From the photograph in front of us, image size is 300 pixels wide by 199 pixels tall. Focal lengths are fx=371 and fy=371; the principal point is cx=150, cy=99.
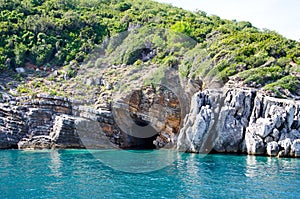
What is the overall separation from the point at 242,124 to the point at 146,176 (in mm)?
16417

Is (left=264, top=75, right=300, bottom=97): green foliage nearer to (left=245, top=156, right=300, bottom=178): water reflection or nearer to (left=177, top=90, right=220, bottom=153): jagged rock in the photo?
(left=177, top=90, right=220, bottom=153): jagged rock

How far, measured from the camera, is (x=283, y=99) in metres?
40.7

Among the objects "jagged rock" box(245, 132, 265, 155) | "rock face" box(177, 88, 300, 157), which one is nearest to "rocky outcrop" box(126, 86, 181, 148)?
"rock face" box(177, 88, 300, 157)

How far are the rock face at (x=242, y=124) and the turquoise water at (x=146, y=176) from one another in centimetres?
212

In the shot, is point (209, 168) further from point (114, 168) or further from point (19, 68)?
point (19, 68)

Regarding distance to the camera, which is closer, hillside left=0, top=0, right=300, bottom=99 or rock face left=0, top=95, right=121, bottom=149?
rock face left=0, top=95, right=121, bottom=149

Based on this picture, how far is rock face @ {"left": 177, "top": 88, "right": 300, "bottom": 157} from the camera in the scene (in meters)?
37.6

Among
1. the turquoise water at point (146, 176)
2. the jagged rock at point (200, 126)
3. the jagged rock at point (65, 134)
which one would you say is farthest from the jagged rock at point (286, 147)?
the jagged rock at point (65, 134)

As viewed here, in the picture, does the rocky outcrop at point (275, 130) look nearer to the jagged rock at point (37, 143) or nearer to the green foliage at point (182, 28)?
the jagged rock at point (37, 143)

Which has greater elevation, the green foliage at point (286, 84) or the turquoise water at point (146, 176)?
the green foliage at point (286, 84)

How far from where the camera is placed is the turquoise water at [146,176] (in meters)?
23.2

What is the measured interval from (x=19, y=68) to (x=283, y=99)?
38.6 metres

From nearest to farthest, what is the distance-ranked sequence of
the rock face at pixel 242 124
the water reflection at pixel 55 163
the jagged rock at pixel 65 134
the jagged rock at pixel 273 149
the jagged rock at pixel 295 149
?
the water reflection at pixel 55 163
the jagged rock at pixel 295 149
the jagged rock at pixel 273 149
the rock face at pixel 242 124
the jagged rock at pixel 65 134

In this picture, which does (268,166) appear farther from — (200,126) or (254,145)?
(200,126)
